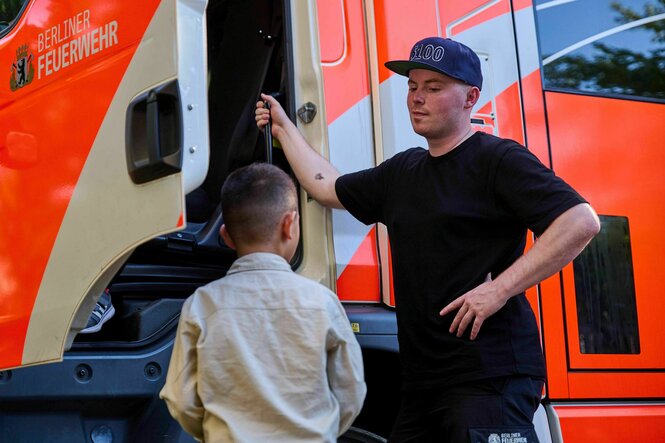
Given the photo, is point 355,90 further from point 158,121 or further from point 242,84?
point 158,121

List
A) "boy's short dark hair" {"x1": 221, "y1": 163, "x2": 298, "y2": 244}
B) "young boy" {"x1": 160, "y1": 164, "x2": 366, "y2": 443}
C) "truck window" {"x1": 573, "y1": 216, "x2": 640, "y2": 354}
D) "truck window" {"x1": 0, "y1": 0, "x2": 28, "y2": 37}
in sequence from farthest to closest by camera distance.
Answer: "truck window" {"x1": 573, "y1": 216, "x2": 640, "y2": 354}
"truck window" {"x1": 0, "y1": 0, "x2": 28, "y2": 37}
"boy's short dark hair" {"x1": 221, "y1": 163, "x2": 298, "y2": 244}
"young boy" {"x1": 160, "y1": 164, "x2": 366, "y2": 443}

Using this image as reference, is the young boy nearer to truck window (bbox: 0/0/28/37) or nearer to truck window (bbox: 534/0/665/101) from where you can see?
truck window (bbox: 0/0/28/37)

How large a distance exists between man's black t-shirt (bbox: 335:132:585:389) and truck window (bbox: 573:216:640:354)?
725mm

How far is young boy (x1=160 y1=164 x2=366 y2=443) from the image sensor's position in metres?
2.06

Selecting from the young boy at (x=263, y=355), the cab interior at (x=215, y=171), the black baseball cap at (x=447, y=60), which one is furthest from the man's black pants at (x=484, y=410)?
the black baseball cap at (x=447, y=60)

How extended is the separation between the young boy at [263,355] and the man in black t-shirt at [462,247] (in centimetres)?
48

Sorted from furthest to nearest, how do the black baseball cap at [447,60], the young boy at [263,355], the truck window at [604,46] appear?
the truck window at [604,46] < the black baseball cap at [447,60] < the young boy at [263,355]

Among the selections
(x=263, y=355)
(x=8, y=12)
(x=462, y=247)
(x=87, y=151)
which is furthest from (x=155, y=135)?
(x=8, y=12)

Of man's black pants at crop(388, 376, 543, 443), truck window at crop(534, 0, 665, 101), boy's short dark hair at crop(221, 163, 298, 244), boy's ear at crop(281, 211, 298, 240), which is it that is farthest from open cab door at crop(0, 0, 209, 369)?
truck window at crop(534, 0, 665, 101)

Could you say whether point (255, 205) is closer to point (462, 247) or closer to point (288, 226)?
point (288, 226)

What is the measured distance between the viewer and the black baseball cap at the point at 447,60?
277 cm

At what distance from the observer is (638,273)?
11.3 ft

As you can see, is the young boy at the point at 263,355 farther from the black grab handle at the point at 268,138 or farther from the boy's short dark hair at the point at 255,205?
the black grab handle at the point at 268,138

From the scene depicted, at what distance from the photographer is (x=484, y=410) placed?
2502 millimetres
